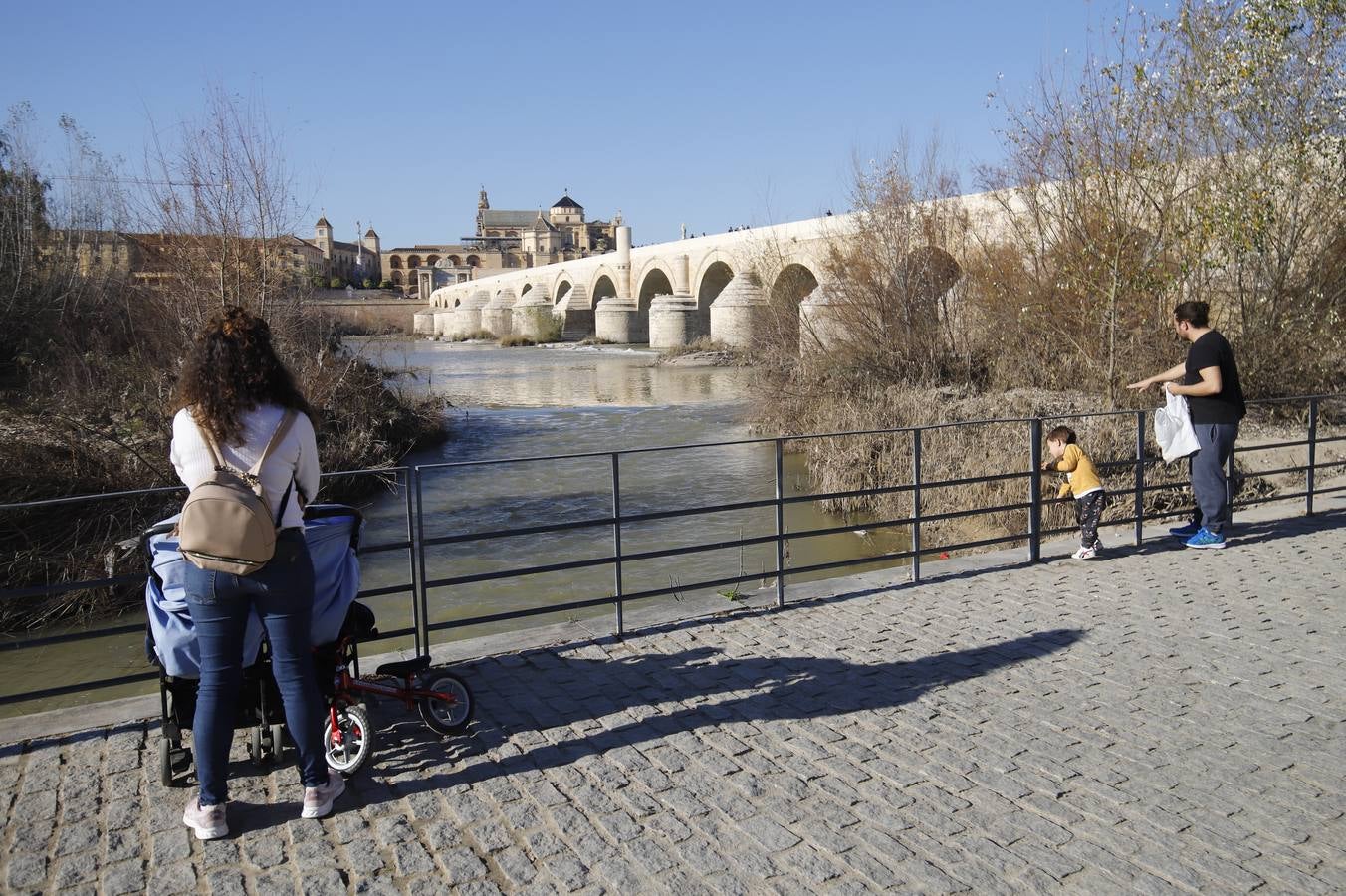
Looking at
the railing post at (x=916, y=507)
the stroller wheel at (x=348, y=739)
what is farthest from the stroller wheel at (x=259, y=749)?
the railing post at (x=916, y=507)

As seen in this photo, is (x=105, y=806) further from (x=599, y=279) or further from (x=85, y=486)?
(x=599, y=279)

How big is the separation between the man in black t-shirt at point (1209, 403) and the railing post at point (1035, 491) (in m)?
0.79

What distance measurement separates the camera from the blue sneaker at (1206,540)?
23.6 ft

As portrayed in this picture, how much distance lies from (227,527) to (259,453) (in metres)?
0.28

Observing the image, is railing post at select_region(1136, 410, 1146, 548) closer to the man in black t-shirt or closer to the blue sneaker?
the man in black t-shirt

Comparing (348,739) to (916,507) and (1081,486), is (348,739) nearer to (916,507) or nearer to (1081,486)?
(916,507)

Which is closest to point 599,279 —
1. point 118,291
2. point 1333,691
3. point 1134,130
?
point 118,291

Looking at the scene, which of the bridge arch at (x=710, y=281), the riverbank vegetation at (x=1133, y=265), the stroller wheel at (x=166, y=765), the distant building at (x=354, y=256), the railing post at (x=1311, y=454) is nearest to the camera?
the stroller wheel at (x=166, y=765)

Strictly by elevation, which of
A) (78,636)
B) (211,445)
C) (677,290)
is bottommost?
(78,636)

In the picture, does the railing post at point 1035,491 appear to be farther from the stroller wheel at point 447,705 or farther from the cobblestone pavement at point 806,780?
the stroller wheel at point 447,705

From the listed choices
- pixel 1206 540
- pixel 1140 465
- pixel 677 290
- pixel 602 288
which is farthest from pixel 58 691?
pixel 602 288

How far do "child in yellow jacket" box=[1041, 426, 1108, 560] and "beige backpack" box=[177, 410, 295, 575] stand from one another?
5182 millimetres

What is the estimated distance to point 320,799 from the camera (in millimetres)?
3463

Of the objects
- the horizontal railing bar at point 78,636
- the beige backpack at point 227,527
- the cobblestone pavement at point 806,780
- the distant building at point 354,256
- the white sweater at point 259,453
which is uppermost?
the distant building at point 354,256
